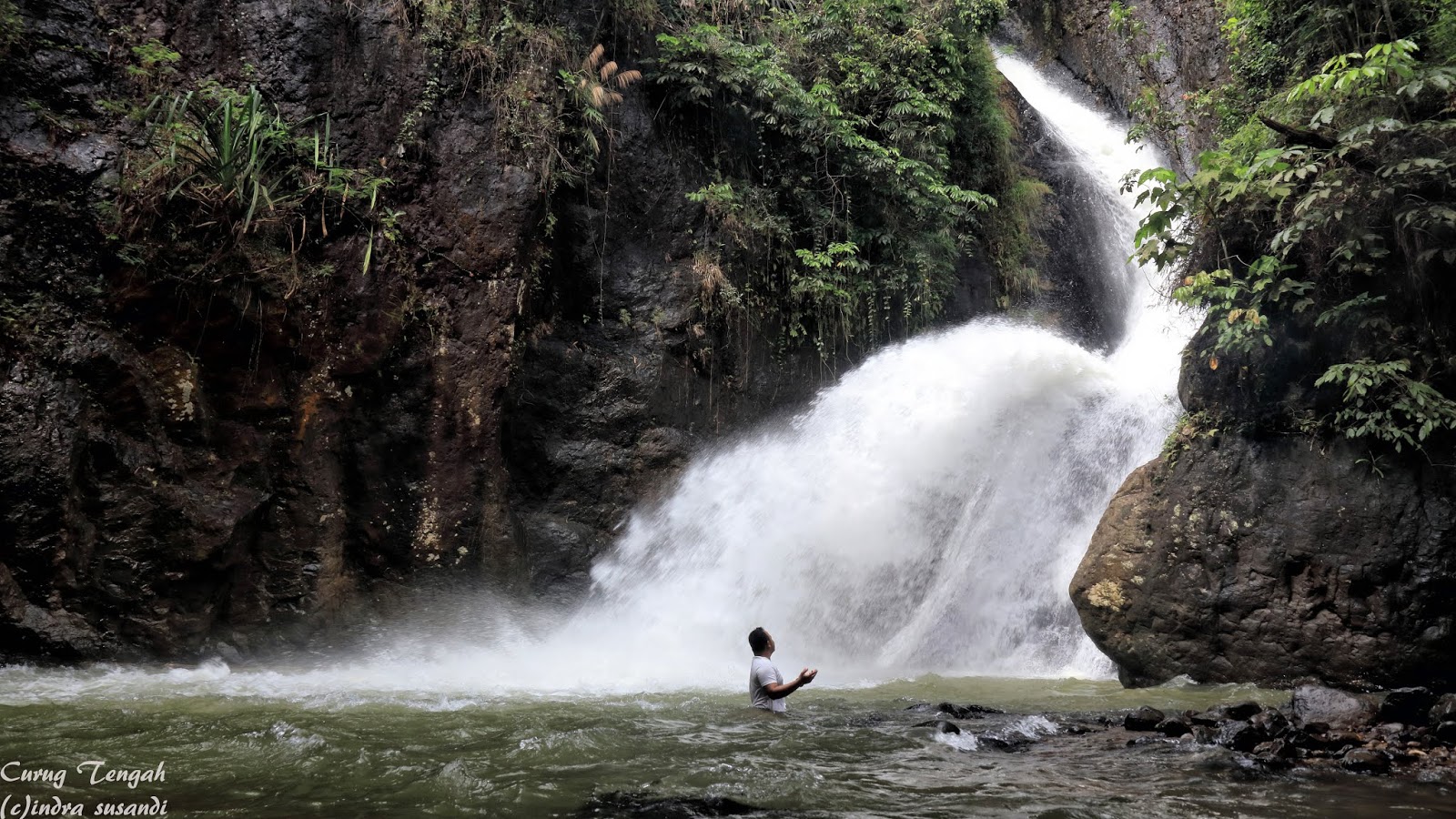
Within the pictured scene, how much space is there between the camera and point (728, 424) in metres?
12.0

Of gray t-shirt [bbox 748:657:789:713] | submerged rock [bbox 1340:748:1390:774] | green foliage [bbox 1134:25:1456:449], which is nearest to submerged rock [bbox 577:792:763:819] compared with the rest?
gray t-shirt [bbox 748:657:789:713]

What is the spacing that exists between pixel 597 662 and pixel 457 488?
250 centimetres

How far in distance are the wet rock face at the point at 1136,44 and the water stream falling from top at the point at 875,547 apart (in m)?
6.42

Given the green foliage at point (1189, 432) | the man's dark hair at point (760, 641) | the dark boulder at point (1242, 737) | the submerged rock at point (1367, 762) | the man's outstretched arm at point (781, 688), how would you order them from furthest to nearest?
the green foliage at point (1189, 432)
the man's dark hair at point (760, 641)
the man's outstretched arm at point (781, 688)
the dark boulder at point (1242, 737)
the submerged rock at point (1367, 762)

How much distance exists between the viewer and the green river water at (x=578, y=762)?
3943mm

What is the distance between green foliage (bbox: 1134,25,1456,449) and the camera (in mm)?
6996

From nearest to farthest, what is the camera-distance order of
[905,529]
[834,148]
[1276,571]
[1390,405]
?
[1390,405]
[1276,571]
[905,529]
[834,148]

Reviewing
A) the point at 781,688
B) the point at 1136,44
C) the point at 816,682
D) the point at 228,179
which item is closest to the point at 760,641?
the point at 781,688

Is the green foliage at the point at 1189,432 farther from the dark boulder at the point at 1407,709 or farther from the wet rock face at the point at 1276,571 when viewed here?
the dark boulder at the point at 1407,709

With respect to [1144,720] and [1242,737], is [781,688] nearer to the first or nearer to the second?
[1144,720]

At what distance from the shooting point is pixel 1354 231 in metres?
7.43

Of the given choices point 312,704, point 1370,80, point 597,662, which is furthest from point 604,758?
point 1370,80

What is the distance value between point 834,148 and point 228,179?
869cm

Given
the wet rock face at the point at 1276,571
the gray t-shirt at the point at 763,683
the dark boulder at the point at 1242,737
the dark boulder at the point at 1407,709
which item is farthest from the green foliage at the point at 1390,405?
the gray t-shirt at the point at 763,683
